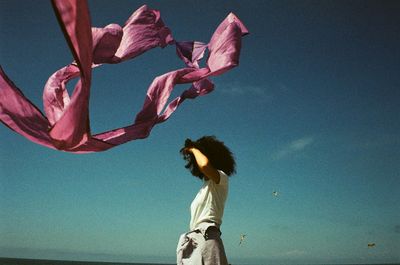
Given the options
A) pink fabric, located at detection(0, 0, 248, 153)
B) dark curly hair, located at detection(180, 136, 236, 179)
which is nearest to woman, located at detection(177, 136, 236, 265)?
dark curly hair, located at detection(180, 136, 236, 179)

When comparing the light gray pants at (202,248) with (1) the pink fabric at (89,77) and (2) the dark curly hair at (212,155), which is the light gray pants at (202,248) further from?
(1) the pink fabric at (89,77)

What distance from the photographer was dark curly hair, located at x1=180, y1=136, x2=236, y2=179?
3.10 metres

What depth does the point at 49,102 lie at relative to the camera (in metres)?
2.62

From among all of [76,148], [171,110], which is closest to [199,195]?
[171,110]

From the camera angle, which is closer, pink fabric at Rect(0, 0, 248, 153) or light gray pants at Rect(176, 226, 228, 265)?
pink fabric at Rect(0, 0, 248, 153)

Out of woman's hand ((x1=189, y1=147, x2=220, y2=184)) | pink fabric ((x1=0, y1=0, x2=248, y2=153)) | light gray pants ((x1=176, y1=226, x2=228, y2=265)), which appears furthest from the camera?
woman's hand ((x1=189, y1=147, x2=220, y2=184))

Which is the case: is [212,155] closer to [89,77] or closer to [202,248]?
[202,248]

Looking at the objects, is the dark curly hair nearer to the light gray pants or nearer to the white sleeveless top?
the white sleeveless top

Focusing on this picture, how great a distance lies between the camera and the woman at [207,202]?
2.76m

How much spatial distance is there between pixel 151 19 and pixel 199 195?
4.37 feet

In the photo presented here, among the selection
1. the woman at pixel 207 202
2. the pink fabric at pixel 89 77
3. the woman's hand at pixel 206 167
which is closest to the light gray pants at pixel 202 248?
the woman at pixel 207 202

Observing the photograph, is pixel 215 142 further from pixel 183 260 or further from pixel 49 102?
pixel 49 102

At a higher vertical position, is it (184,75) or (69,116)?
(184,75)

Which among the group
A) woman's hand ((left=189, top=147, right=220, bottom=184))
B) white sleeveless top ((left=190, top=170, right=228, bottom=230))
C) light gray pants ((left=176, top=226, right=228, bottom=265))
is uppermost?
woman's hand ((left=189, top=147, right=220, bottom=184))
